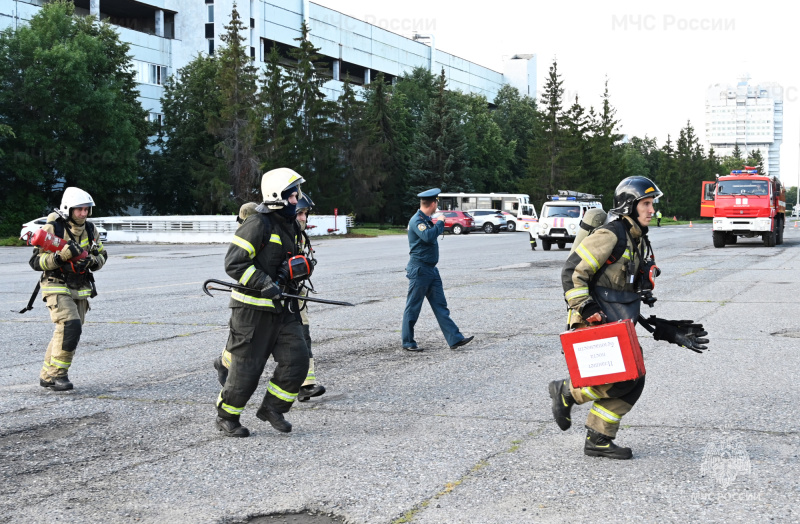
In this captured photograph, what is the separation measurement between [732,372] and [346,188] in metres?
59.0

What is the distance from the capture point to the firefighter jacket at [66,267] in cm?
736

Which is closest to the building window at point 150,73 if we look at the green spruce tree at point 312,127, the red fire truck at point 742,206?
the green spruce tree at point 312,127

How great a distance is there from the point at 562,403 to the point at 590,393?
28 cm

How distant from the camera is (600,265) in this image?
5121 millimetres

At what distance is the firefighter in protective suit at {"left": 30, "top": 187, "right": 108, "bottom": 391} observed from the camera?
24.0ft

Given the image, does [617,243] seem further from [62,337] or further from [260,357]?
[62,337]

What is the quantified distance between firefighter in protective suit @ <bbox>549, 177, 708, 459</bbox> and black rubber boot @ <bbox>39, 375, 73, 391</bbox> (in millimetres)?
4322

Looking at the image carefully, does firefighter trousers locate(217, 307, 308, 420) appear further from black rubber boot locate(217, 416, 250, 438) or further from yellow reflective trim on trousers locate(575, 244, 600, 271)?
yellow reflective trim on trousers locate(575, 244, 600, 271)

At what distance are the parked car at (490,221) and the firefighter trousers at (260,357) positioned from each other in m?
53.1

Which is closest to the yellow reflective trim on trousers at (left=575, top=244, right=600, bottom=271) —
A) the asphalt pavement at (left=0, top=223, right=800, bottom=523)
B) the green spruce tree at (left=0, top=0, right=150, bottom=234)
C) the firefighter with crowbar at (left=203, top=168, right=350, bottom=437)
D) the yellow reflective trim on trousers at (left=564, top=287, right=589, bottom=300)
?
the yellow reflective trim on trousers at (left=564, top=287, right=589, bottom=300)

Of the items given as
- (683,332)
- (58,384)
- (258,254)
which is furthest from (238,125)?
(683,332)

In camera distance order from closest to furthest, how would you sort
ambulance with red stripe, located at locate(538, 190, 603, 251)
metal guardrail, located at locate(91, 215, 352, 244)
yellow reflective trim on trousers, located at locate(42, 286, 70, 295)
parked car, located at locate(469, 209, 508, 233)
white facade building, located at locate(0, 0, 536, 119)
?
yellow reflective trim on trousers, located at locate(42, 286, 70, 295) < ambulance with red stripe, located at locate(538, 190, 603, 251) < metal guardrail, located at locate(91, 215, 352, 244) < parked car, located at locate(469, 209, 508, 233) < white facade building, located at locate(0, 0, 536, 119)

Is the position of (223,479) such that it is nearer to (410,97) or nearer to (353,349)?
(353,349)

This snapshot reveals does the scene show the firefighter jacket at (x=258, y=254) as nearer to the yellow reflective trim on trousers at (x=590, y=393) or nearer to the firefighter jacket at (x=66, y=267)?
the yellow reflective trim on trousers at (x=590, y=393)
